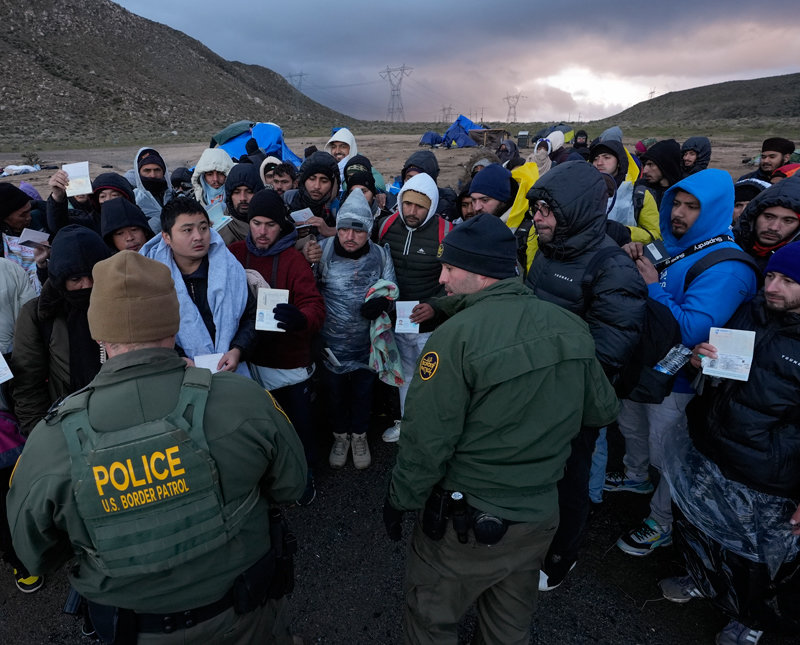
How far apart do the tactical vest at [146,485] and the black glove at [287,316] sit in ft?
4.87

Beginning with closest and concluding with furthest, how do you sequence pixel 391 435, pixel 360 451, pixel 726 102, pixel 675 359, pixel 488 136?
pixel 675 359 → pixel 360 451 → pixel 391 435 → pixel 488 136 → pixel 726 102

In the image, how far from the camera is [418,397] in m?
1.94

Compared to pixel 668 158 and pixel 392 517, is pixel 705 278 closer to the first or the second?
pixel 392 517

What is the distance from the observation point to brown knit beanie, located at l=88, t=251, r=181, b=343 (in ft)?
5.31

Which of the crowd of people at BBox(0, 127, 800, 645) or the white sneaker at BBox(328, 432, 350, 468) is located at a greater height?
the crowd of people at BBox(0, 127, 800, 645)

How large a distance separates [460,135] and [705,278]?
1057 inches

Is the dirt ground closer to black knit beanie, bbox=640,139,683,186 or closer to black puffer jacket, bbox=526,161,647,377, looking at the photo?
black knit beanie, bbox=640,139,683,186

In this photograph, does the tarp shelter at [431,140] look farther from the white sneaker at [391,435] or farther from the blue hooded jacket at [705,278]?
the blue hooded jacket at [705,278]

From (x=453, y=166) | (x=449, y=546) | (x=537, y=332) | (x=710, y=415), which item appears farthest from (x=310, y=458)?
(x=453, y=166)

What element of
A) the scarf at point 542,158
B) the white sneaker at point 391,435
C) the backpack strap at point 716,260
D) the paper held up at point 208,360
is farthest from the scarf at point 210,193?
the scarf at point 542,158

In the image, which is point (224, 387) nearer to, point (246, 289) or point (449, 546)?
point (449, 546)

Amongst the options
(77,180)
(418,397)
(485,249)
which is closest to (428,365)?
(418,397)

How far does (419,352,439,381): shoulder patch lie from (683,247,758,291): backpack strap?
6.57 ft

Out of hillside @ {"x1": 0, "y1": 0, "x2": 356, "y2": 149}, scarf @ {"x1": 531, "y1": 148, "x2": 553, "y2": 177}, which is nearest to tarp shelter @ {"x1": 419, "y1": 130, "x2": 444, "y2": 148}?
hillside @ {"x1": 0, "y1": 0, "x2": 356, "y2": 149}
